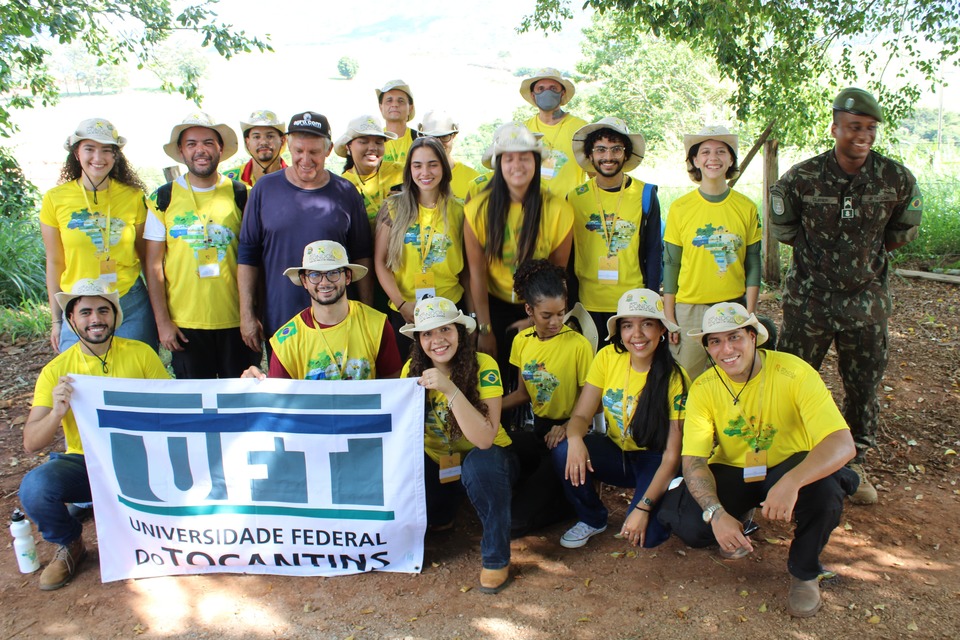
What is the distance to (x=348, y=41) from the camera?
110m

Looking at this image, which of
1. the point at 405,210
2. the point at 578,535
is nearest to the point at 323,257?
the point at 405,210

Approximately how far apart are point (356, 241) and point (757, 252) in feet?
8.00

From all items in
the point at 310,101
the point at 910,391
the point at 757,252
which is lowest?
the point at 910,391

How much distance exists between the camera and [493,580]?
3.90 metres

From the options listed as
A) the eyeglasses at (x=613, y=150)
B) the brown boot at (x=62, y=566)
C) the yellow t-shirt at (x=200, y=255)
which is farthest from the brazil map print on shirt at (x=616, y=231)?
the brown boot at (x=62, y=566)

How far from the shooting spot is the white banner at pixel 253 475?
402 cm

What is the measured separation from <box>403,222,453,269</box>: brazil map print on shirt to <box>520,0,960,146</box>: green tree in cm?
319

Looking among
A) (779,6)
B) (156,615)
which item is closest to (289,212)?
(156,615)

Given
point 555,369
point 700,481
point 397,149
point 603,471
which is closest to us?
point 700,481

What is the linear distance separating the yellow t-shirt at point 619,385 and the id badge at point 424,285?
3.76ft

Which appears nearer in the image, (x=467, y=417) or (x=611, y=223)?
(x=467, y=417)

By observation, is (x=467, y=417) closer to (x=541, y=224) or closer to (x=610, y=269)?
(x=541, y=224)

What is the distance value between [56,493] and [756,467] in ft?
11.7

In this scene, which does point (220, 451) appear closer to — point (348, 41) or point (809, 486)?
point (809, 486)
